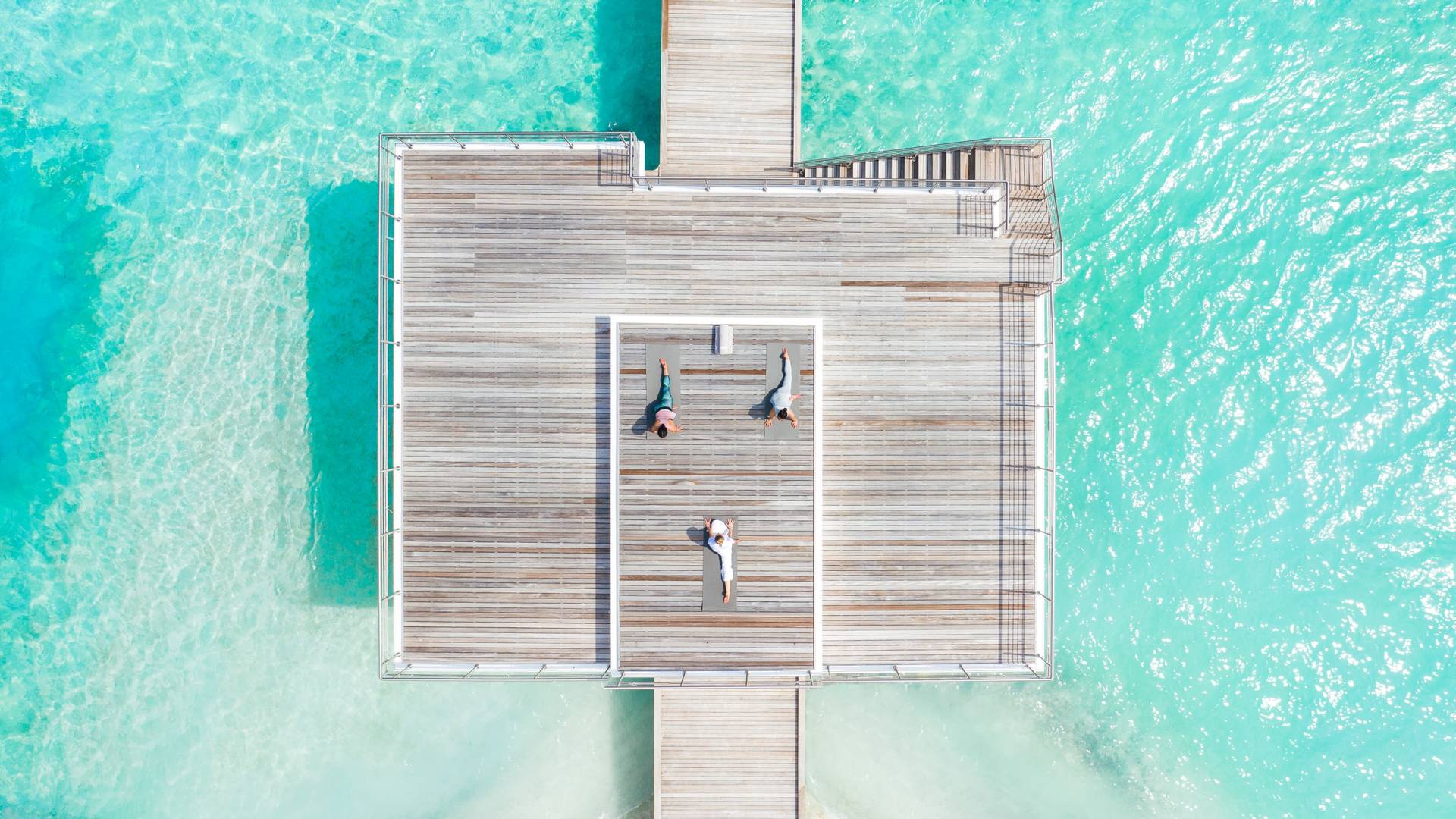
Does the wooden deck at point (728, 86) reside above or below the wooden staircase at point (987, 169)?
above

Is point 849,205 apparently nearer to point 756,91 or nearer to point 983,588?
point 756,91

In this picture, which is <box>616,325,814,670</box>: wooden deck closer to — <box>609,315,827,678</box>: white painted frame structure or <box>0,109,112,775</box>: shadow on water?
<box>609,315,827,678</box>: white painted frame structure

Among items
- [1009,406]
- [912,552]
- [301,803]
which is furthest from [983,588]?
[301,803]

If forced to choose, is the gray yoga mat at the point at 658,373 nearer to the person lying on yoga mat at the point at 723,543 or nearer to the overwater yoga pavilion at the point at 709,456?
the overwater yoga pavilion at the point at 709,456

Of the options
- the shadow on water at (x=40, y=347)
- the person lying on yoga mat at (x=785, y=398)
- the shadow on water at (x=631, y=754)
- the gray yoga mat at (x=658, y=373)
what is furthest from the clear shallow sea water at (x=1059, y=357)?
the person lying on yoga mat at (x=785, y=398)

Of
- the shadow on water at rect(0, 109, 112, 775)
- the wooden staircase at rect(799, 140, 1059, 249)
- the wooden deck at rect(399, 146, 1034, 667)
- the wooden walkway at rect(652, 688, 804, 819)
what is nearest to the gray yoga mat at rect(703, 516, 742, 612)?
the wooden deck at rect(399, 146, 1034, 667)

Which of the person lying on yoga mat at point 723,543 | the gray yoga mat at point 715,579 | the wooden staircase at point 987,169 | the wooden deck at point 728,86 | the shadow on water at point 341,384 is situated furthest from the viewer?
the shadow on water at point 341,384

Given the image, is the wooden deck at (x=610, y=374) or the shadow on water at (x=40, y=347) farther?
the shadow on water at (x=40, y=347)
